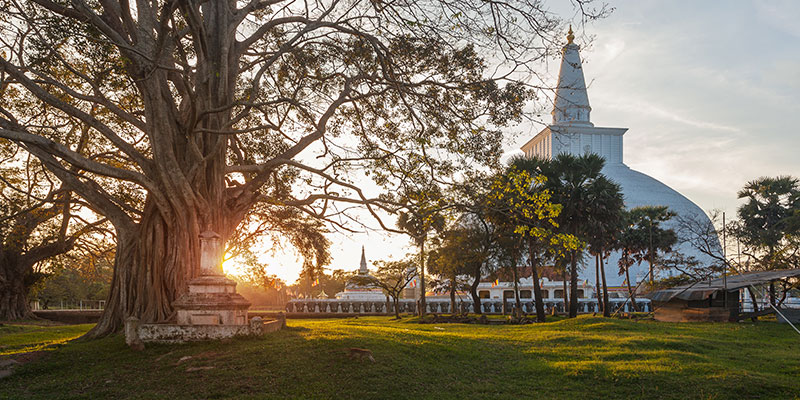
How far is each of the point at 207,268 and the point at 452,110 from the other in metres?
6.04

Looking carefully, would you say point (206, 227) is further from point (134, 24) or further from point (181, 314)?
point (134, 24)

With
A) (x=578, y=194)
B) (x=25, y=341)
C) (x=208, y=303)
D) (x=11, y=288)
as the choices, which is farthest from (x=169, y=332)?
(x=578, y=194)

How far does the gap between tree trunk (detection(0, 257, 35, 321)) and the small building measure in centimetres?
2891

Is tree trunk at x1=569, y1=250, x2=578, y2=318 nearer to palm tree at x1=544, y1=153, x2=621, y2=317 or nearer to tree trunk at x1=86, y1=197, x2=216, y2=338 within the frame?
palm tree at x1=544, y1=153, x2=621, y2=317

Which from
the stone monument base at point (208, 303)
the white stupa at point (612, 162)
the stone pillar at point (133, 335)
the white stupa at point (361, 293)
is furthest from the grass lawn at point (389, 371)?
the white stupa at point (612, 162)

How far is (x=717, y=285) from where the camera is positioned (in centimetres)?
2431

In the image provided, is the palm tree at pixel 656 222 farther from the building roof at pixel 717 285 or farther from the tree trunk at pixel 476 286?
the tree trunk at pixel 476 286

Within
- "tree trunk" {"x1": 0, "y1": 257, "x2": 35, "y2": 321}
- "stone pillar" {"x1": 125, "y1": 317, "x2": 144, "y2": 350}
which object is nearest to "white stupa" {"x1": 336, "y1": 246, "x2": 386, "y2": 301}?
"tree trunk" {"x1": 0, "y1": 257, "x2": 35, "y2": 321}

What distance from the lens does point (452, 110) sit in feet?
40.3

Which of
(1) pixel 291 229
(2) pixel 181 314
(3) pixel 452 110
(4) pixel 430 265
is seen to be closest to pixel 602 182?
(4) pixel 430 265

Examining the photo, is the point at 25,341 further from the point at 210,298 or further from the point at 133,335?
the point at 210,298

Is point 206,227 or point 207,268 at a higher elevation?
point 206,227

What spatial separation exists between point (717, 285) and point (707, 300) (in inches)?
73.9

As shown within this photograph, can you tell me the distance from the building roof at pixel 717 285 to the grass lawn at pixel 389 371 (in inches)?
402
